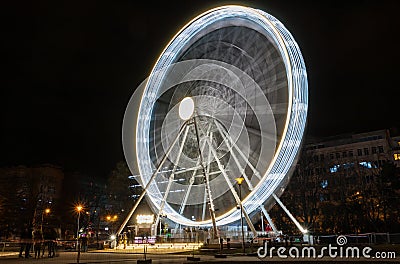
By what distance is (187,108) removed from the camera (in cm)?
2644

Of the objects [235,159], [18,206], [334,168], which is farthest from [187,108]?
[18,206]

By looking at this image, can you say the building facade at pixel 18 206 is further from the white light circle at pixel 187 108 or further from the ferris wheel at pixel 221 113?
the white light circle at pixel 187 108

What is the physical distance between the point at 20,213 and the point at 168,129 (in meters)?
30.0

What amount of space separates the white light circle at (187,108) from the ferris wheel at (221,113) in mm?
67

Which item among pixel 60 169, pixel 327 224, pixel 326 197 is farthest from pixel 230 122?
pixel 60 169

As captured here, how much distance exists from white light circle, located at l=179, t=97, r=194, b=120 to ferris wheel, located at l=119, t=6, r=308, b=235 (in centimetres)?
7

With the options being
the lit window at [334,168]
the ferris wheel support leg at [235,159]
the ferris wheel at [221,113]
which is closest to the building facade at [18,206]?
the ferris wheel at [221,113]

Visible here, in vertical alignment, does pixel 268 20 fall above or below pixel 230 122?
above

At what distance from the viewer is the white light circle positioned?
26.3 m

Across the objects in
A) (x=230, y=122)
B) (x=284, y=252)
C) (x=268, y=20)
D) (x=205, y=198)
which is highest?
(x=268, y=20)

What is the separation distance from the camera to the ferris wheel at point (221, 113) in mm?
22047

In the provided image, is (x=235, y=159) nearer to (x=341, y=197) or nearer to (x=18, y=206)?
(x=341, y=197)

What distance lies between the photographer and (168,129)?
2806 cm

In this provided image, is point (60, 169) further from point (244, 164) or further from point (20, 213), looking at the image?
point (244, 164)
